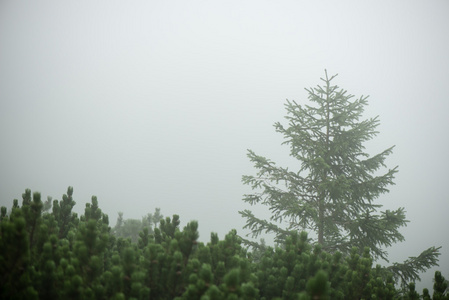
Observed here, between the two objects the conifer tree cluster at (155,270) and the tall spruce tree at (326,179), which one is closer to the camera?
the conifer tree cluster at (155,270)

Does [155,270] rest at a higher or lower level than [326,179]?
lower

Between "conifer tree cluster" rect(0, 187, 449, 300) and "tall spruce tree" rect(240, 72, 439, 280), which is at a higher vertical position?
"tall spruce tree" rect(240, 72, 439, 280)

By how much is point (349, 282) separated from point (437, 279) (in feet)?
4.82

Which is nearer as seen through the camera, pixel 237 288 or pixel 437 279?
pixel 237 288

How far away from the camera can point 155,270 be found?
3012 mm

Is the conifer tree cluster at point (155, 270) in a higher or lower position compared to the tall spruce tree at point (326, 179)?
lower

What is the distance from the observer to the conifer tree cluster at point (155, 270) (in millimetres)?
2395

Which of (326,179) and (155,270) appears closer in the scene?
(155,270)

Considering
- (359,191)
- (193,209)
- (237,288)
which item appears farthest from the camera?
(193,209)

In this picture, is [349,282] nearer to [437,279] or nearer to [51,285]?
[437,279]

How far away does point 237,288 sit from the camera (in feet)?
7.55

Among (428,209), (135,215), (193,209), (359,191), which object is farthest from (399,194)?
(359,191)

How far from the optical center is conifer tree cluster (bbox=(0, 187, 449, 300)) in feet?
7.86

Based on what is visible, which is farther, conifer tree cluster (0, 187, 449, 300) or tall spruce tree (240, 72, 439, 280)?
tall spruce tree (240, 72, 439, 280)
